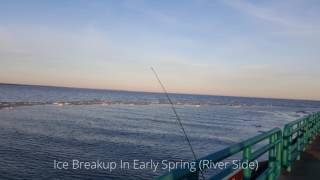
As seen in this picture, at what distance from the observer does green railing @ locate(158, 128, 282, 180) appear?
2.98 meters

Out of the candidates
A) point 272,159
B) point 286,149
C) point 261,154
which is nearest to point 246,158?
point 261,154

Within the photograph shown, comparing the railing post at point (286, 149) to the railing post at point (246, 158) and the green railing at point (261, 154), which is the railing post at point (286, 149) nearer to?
the green railing at point (261, 154)

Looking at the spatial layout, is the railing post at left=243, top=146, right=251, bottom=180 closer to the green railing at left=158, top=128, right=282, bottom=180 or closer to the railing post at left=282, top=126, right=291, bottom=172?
the green railing at left=158, top=128, right=282, bottom=180

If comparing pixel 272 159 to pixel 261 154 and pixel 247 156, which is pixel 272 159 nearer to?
pixel 261 154

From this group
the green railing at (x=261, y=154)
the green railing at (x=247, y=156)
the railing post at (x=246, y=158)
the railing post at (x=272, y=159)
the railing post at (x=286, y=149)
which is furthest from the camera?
the railing post at (x=286, y=149)

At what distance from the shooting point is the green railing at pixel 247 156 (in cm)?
298

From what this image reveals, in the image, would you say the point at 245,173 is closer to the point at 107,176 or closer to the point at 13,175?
the point at 107,176

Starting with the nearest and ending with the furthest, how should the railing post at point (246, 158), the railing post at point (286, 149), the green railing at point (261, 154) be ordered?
the green railing at point (261, 154) < the railing post at point (246, 158) < the railing post at point (286, 149)

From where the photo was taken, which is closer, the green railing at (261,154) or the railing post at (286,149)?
the green railing at (261,154)

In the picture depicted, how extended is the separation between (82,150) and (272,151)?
1710 centimetres

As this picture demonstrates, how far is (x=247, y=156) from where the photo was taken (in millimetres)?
4910

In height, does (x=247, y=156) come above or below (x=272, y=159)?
above

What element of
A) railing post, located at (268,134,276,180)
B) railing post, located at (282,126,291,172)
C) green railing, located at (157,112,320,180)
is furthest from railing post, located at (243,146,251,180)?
railing post, located at (282,126,291,172)

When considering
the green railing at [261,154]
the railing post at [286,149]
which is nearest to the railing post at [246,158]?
the green railing at [261,154]
